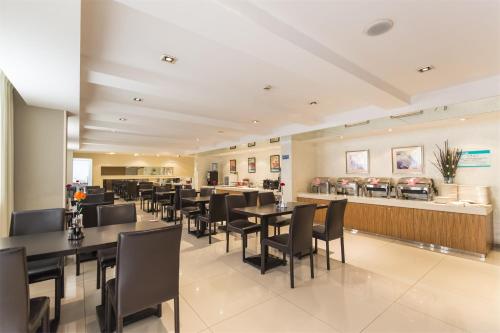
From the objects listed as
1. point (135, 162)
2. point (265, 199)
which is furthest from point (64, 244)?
point (135, 162)

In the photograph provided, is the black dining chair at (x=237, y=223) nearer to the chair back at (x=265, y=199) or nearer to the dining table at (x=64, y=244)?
the chair back at (x=265, y=199)

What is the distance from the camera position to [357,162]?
597cm

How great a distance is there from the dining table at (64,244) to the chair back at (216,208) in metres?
2.19

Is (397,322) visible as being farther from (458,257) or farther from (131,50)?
(131,50)

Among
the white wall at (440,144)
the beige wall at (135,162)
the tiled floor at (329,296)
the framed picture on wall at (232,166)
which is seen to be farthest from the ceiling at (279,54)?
the beige wall at (135,162)

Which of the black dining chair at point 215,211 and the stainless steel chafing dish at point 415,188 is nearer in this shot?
the stainless steel chafing dish at point 415,188

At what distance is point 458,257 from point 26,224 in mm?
5941

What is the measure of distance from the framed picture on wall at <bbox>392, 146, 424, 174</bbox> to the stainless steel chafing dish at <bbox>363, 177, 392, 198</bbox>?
0.36 metres

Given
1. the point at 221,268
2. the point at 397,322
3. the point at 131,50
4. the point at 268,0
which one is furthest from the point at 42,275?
the point at 397,322

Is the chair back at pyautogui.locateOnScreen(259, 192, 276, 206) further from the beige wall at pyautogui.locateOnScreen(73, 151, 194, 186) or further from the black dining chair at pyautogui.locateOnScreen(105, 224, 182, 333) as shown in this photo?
the beige wall at pyautogui.locateOnScreen(73, 151, 194, 186)

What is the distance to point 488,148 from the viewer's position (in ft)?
13.5

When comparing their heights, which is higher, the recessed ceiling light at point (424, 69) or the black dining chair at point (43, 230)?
the recessed ceiling light at point (424, 69)

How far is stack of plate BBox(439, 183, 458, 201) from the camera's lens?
4.30 meters

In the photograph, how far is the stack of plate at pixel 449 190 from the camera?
4301 mm
